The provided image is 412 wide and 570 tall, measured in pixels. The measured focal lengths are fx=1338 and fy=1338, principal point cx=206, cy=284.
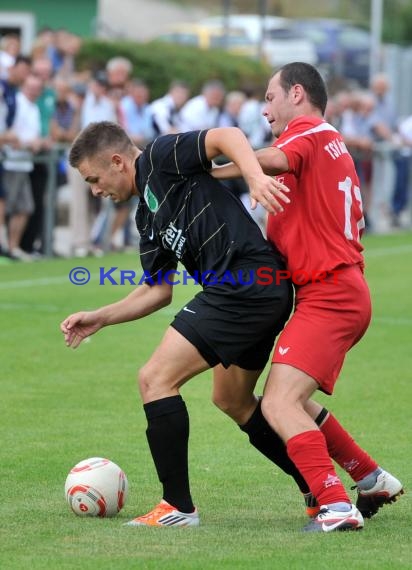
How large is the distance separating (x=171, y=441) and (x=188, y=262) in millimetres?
877

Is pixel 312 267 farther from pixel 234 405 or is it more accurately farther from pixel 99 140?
pixel 99 140

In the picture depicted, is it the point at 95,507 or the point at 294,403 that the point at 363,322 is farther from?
the point at 95,507

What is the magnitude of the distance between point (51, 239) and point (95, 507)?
Result: 1221cm

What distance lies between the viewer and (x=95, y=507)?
6.45m

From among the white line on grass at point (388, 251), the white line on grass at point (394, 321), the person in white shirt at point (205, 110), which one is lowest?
the white line on grass at point (388, 251)

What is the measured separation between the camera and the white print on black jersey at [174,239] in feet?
20.4

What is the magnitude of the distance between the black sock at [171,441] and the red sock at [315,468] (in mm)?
498

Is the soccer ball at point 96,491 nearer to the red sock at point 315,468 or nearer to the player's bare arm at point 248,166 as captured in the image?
the red sock at point 315,468

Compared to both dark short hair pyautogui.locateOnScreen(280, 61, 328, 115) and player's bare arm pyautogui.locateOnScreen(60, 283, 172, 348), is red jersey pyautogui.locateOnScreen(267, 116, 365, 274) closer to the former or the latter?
dark short hair pyautogui.locateOnScreen(280, 61, 328, 115)

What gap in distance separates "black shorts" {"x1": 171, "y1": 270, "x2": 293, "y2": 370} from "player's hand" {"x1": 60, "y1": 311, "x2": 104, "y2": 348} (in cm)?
71

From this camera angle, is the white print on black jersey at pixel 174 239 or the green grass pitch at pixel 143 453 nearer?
the green grass pitch at pixel 143 453

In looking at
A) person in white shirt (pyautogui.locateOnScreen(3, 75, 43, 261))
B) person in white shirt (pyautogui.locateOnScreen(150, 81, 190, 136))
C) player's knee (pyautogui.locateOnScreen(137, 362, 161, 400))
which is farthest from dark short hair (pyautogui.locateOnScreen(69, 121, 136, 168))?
person in white shirt (pyautogui.locateOnScreen(150, 81, 190, 136))

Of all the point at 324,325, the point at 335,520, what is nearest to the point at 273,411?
the point at 324,325

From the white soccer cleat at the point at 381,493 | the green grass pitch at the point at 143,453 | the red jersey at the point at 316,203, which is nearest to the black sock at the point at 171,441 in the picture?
the green grass pitch at the point at 143,453
